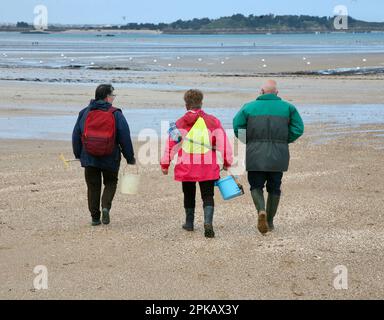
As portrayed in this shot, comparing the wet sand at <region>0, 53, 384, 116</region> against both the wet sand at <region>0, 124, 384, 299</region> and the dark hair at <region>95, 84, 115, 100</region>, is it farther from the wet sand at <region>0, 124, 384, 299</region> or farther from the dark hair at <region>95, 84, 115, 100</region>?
the dark hair at <region>95, 84, 115, 100</region>

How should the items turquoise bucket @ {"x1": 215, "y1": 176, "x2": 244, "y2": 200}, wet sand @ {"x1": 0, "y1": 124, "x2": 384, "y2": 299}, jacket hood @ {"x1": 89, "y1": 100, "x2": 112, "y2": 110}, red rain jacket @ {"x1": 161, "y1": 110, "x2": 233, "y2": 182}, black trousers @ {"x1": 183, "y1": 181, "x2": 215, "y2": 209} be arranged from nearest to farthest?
wet sand @ {"x1": 0, "y1": 124, "x2": 384, "y2": 299} → red rain jacket @ {"x1": 161, "y1": 110, "x2": 233, "y2": 182} → black trousers @ {"x1": 183, "y1": 181, "x2": 215, "y2": 209} → turquoise bucket @ {"x1": 215, "y1": 176, "x2": 244, "y2": 200} → jacket hood @ {"x1": 89, "y1": 100, "x2": 112, "y2": 110}

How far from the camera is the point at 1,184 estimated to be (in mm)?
11320

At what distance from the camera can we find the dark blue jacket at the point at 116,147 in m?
8.77

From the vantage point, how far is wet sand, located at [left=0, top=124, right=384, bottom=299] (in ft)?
22.3

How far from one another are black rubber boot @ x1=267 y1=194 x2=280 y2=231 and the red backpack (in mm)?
1732

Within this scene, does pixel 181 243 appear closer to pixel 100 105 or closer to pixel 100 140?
pixel 100 140

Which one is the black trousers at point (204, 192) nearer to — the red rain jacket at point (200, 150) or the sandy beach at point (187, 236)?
the red rain jacket at point (200, 150)

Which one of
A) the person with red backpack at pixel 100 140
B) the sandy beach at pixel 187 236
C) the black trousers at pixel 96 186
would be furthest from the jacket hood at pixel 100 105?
the sandy beach at pixel 187 236

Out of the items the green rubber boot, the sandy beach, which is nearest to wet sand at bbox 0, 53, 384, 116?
the sandy beach

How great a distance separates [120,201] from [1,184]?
1.90 meters

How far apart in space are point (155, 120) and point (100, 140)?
10.6 meters

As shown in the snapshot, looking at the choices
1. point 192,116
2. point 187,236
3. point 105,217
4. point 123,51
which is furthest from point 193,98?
point 123,51

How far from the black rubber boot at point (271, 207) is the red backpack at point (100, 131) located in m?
1.73

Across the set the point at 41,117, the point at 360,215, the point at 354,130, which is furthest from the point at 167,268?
the point at 41,117
